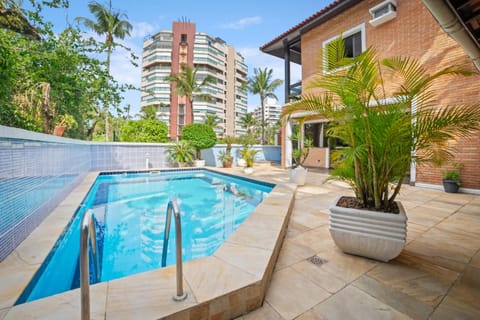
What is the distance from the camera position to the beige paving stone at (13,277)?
1.77m

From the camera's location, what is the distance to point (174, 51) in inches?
1567

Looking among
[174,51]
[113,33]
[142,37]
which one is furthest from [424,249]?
[142,37]

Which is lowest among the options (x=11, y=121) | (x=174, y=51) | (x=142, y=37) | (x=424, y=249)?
(x=424, y=249)

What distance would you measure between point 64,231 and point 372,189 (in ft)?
14.9

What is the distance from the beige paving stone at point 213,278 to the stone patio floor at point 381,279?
26 cm

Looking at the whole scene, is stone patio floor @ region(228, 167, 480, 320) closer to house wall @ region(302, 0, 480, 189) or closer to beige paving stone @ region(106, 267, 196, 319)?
beige paving stone @ region(106, 267, 196, 319)

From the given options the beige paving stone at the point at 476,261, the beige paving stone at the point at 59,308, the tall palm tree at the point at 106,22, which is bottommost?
the beige paving stone at the point at 476,261

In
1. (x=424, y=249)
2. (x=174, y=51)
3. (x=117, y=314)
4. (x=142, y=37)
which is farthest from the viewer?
(x=142, y=37)

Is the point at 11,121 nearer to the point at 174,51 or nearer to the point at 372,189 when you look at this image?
the point at 372,189

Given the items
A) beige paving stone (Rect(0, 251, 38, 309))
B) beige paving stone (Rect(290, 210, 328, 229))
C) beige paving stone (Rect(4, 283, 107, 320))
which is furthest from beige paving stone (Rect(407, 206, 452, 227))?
beige paving stone (Rect(0, 251, 38, 309))

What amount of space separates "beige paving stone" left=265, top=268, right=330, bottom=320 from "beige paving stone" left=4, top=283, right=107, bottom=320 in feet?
4.39

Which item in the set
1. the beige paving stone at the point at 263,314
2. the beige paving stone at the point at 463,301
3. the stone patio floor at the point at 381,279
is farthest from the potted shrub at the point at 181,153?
the beige paving stone at the point at 463,301

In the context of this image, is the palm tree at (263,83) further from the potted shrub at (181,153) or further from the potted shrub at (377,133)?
the potted shrub at (377,133)

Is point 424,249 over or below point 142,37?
below
